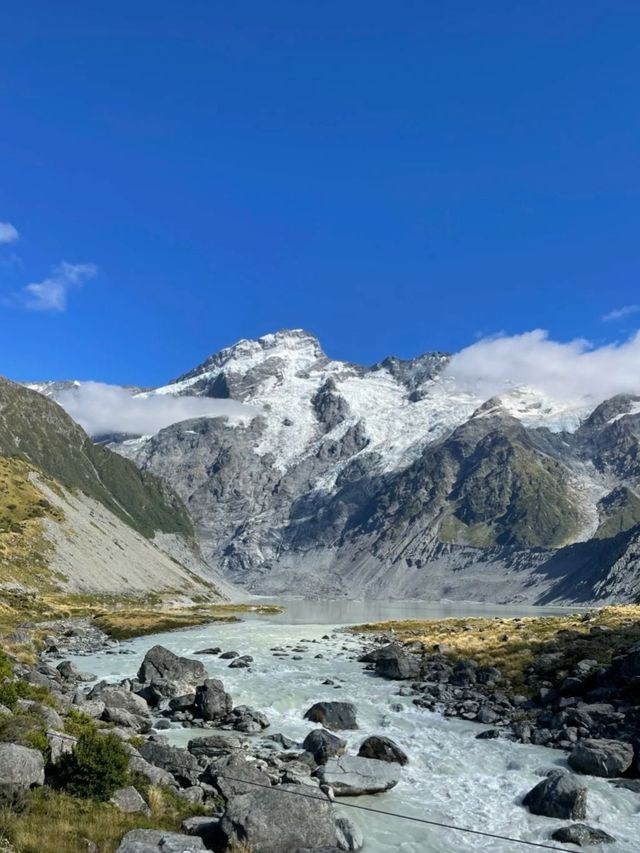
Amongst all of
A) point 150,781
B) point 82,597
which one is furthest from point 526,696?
point 82,597

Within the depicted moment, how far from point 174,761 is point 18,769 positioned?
7.59 meters

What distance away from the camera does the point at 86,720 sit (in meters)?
Answer: 26.8

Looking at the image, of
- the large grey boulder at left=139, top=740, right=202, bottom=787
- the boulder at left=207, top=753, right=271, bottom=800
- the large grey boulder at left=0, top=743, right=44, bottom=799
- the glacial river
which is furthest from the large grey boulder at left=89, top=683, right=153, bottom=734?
the large grey boulder at left=0, top=743, right=44, bottom=799

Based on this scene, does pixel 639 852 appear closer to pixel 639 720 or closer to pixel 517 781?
pixel 517 781

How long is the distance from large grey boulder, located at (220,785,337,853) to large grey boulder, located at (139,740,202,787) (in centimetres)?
500

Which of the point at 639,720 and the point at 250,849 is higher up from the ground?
the point at 250,849

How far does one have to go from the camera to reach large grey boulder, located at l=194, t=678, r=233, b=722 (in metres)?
35.7

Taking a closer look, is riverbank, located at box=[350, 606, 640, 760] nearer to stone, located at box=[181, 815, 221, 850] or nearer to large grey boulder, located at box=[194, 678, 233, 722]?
large grey boulder, located at box=[194, 678, 233, 722]

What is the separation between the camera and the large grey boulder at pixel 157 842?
15.1 metres

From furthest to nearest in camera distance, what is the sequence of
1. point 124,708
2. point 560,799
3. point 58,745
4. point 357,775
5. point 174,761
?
point 124,708 → point 357,775 → point 560,799 → point 174,761 → point 58,745

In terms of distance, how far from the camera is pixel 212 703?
1428 inches

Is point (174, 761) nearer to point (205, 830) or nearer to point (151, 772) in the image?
point (151, 772)

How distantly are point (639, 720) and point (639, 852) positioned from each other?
44.9ft

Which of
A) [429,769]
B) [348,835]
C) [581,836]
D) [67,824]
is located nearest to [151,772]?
[67,824]
